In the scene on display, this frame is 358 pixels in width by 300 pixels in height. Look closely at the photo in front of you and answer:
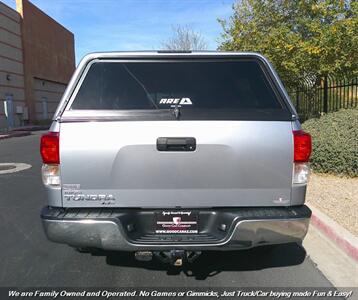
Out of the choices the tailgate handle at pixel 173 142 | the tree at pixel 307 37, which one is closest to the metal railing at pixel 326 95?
the tree at pixel 307 37

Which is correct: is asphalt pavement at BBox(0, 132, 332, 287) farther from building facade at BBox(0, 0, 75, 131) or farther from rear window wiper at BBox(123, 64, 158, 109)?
building facade at BBox(0, 0, 75, 131)

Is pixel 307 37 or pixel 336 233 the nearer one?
pixel 336 233

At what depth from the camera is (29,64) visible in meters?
38.0

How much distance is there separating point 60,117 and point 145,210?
1.00m

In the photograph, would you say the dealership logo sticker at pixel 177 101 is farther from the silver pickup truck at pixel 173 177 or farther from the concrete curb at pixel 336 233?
the concrete curb at pixel 336 233

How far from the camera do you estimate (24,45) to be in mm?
36969

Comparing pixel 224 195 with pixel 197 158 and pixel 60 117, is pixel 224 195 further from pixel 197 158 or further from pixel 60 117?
pixel 60 117

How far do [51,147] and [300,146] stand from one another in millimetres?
1970

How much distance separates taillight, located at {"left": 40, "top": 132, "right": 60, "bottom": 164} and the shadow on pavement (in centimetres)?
152

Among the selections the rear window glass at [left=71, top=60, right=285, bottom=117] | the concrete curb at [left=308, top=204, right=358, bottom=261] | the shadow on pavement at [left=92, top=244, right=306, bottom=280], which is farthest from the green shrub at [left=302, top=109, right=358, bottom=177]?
the rear window glass at [left=71, top=60, right=285, bottom=117]

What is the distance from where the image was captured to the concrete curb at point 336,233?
4.80 metres

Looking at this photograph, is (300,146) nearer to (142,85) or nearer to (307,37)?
(142,85)

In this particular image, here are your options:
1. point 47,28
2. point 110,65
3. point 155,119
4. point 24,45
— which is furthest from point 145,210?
point 47,28

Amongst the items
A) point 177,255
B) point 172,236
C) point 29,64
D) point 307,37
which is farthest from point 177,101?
point 29,64
